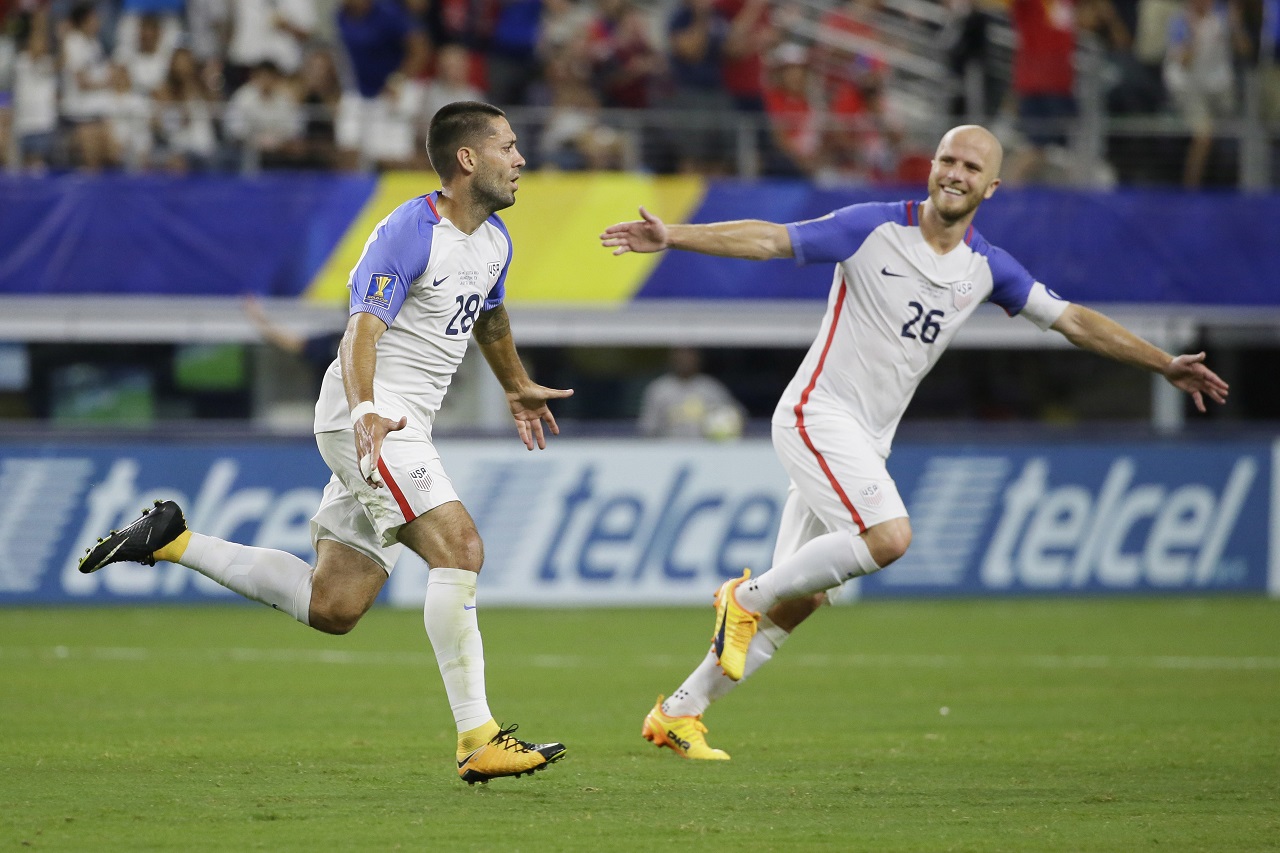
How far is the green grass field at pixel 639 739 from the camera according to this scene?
19.1 ft

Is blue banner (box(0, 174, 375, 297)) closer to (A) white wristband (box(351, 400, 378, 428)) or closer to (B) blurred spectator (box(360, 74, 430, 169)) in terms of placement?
(B) blurred spectator (box(360, 74, 430, 169))

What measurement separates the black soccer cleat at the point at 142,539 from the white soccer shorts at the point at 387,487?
0.75m

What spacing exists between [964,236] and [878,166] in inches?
432

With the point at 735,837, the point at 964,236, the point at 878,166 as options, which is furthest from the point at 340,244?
the point at 735,837

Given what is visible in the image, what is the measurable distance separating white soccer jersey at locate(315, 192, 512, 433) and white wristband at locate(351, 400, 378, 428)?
32cm

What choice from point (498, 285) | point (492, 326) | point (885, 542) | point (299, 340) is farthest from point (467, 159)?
point (299, 340)

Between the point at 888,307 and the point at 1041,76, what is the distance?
11.9 m

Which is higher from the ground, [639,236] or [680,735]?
[639,236]

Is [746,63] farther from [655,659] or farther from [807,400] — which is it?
[807,400]

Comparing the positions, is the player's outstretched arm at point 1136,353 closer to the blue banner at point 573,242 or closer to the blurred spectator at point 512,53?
the blue banner at point 573,242

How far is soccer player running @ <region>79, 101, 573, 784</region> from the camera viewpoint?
6492mm

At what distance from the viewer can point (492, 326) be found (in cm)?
734

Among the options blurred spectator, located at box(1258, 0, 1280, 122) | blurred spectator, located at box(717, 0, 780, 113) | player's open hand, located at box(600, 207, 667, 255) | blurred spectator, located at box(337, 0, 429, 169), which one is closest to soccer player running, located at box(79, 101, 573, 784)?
player's open hand, located at box(600, 207, 667, 255)

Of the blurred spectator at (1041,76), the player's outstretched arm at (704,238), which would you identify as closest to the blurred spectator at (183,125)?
the blurred spectator at (1041,76)
